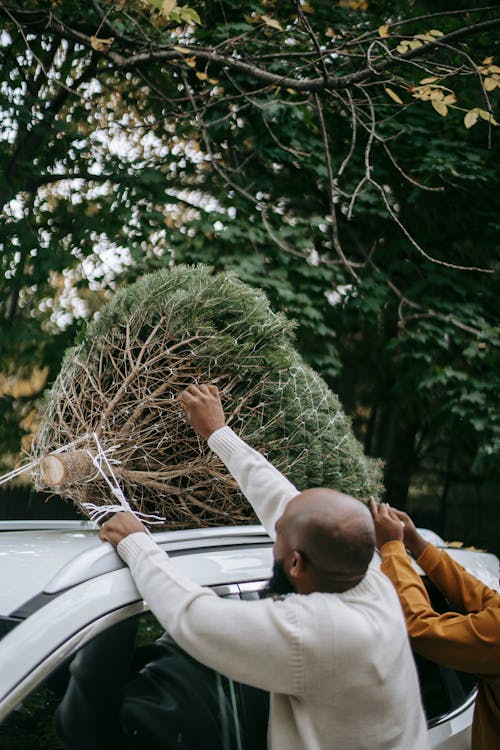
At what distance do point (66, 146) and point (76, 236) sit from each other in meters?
0.89

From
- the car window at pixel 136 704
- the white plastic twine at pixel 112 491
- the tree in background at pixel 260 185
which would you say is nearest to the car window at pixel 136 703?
the car window at pixel 136 704

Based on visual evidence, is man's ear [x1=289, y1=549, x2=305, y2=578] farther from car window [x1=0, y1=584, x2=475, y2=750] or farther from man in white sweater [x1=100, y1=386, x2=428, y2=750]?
car window [x1=0, y1=584, x2=475, y2=750]

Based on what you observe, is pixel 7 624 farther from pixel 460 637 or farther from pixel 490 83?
pixel 490 83

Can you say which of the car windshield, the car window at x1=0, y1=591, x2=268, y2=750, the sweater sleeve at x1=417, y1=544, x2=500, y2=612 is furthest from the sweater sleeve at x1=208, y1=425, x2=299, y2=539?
the car windshield

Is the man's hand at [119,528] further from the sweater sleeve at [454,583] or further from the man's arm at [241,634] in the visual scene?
the sweater sleeve at [454,583]

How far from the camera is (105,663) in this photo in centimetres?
178

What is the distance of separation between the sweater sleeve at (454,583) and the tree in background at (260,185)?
4.15 meters

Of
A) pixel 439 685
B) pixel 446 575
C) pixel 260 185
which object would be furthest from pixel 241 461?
pixel 260 185

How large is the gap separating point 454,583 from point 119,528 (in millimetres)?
1200

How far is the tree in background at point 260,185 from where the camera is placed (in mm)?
6844

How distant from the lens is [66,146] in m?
7.25

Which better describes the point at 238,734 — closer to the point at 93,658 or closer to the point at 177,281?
the point at 93,658

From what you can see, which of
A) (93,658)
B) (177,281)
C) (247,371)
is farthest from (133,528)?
(177,281)

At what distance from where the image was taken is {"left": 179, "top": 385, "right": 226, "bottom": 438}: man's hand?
2.33 metres
